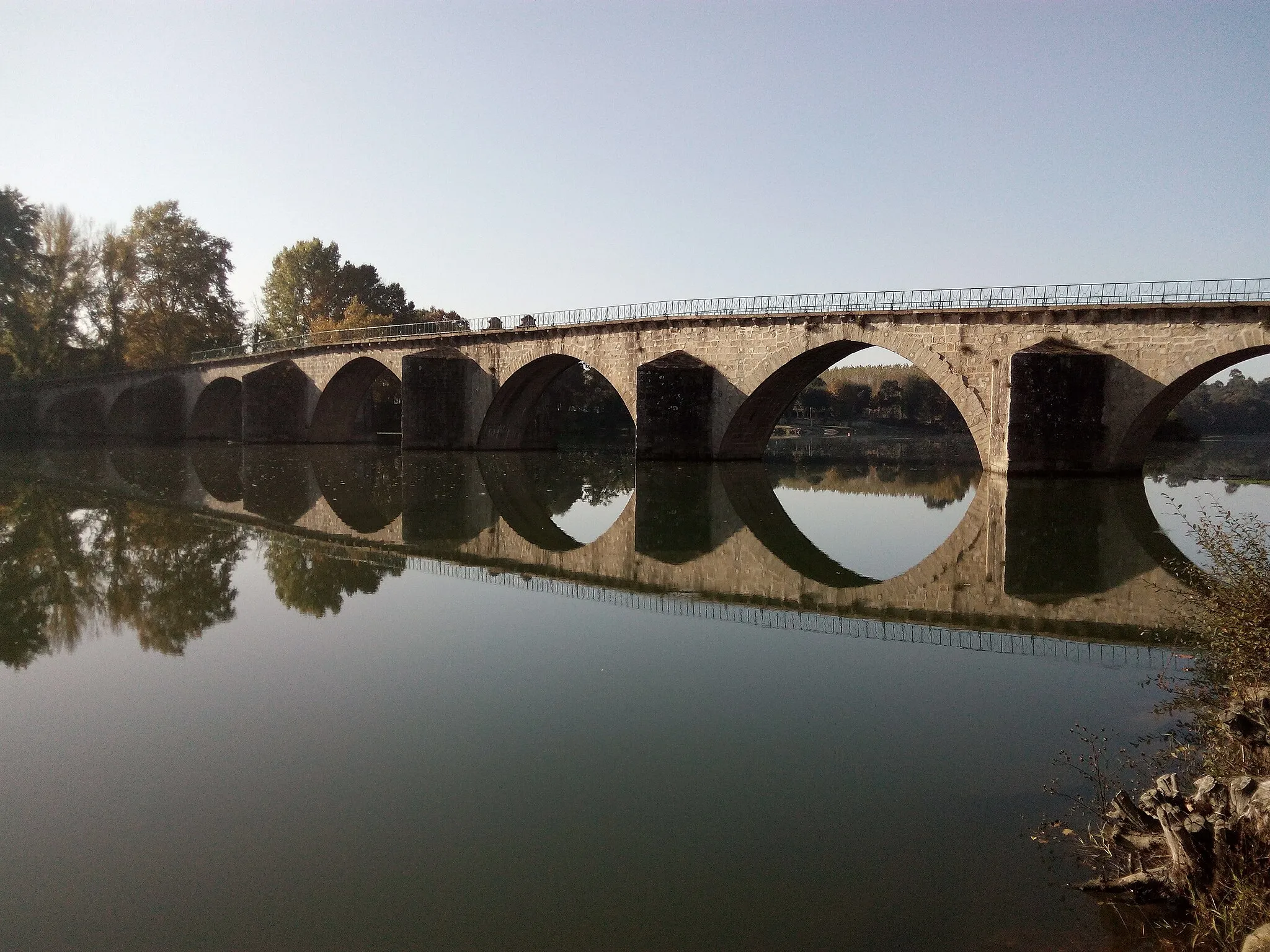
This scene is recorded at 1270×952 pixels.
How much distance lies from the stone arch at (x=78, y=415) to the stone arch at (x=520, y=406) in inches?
1135

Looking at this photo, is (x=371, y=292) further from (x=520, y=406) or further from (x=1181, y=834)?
(x=1181, y=834)

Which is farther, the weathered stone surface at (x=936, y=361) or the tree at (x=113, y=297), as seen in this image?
the tree at (x=113, y=297)

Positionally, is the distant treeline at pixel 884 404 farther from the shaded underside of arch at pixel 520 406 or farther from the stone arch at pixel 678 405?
the stone arch at pixel 678 405

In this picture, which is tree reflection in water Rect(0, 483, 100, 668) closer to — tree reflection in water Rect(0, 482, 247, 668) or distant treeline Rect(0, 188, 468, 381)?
tree reflection in water Rect(0, 482, 247, 668)

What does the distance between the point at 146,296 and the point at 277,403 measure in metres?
18.3

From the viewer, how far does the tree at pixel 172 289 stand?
5709 cm

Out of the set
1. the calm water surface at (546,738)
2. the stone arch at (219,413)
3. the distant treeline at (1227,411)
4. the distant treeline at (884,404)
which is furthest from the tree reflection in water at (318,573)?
the distant treeline at (1227,411)

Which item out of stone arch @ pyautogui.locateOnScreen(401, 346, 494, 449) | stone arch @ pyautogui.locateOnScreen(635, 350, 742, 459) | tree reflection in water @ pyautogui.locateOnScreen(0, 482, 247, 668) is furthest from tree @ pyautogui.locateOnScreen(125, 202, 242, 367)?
tree reflection in water @ pyautogui.locateOnScreen(0, 482, 247, 668)

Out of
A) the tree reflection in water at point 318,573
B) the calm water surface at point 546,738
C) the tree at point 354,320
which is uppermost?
the tree at point 354,320

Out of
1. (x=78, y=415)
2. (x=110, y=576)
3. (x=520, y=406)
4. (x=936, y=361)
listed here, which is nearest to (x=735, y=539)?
(x=110, y=576)

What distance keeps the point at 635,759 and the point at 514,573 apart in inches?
237

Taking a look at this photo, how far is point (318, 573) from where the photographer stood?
426 inches

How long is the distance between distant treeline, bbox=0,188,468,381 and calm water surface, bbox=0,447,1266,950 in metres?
43.8

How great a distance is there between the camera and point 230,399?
180ft
